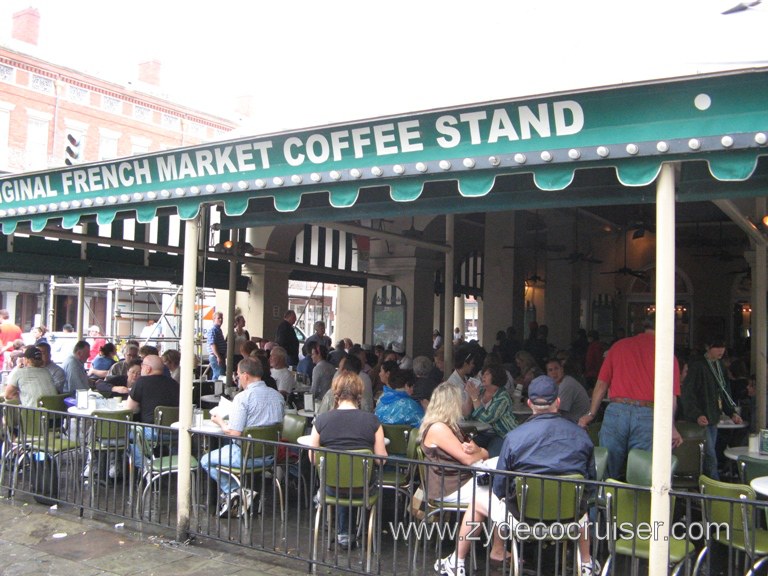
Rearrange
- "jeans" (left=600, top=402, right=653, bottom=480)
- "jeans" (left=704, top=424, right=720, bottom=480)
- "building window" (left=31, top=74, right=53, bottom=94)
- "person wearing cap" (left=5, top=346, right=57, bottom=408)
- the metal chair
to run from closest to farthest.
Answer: the metal chair, "jeans" (left=600, top=402, right=653, bottom=480), "jeans" (left=704, top=424, right=720, bottom=480), "person wearing cap" (left=5, top=346, right=57, bottom=408), "building window" (left=31, top=74, right=53, bottom=94)

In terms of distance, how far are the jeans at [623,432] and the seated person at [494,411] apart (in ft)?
2.81

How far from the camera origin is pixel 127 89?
34938 millimetres

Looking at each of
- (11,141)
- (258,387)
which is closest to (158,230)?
(258,387)

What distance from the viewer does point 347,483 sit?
16.3 ft

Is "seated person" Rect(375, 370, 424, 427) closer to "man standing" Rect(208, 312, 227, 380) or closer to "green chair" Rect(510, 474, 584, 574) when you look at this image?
"green chair" Rect(510, 474, 584, 574)

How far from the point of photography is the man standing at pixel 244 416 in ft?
19.5

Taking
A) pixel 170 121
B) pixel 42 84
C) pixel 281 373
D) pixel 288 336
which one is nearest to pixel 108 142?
pixel 170 121

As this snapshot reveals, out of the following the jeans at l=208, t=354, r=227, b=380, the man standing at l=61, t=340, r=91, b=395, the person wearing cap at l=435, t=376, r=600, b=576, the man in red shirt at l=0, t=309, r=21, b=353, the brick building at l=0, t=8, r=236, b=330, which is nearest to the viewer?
the person wearing cap at l=435, t=376, r=600, b=576

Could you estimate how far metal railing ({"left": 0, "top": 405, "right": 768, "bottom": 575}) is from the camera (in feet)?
13.0

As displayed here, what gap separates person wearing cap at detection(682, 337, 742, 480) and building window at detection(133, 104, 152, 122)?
3450 centimetres

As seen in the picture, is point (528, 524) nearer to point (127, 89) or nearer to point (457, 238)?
point (457, 238)

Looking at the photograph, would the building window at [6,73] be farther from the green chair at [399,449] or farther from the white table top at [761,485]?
the white table top at [761,485]

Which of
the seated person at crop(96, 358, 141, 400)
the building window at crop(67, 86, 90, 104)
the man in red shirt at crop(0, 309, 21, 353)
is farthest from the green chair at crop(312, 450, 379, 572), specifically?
the building window at crop(67, 86, 90, 104)

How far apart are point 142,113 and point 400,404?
3397 centimetres
